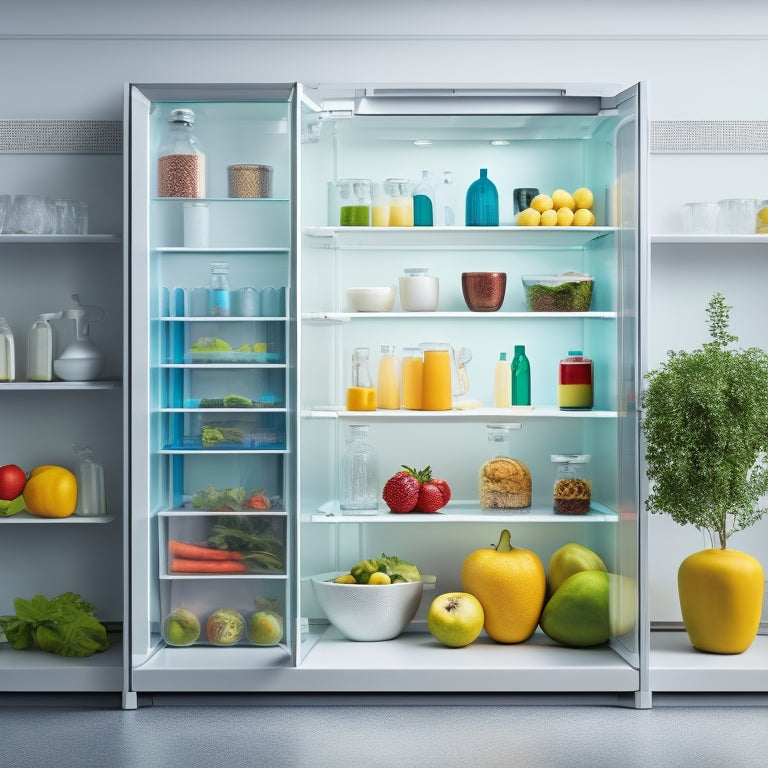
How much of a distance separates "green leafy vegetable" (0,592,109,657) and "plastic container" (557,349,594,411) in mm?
1943

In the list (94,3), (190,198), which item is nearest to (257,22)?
(94,3)

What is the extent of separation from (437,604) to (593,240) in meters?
1.54

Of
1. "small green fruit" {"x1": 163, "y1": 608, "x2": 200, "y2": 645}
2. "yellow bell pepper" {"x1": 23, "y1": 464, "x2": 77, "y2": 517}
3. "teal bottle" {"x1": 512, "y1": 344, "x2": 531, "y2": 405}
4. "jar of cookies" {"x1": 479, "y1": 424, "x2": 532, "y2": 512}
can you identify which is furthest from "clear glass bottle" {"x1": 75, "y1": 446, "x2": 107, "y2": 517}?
"teal bottle" {"x1": 512, "y1": 344, "x2": 531, "y2": 405}

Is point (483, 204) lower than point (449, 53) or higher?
lower

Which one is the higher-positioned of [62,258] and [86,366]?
[62,258]

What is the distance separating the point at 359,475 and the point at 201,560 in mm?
685

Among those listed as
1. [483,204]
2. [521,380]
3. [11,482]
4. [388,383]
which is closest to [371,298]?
[388,383]

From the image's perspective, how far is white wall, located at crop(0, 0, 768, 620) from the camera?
3.82 meters

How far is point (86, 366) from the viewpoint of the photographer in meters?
3.58

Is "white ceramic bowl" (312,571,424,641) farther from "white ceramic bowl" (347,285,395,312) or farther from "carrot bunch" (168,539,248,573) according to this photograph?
"white ceramic bowl" (347,285,395,312)

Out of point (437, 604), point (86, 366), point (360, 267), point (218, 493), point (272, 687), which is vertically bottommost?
point (272, 687)

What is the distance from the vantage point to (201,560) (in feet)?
11.0

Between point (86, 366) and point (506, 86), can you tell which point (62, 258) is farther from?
point (506, 86)

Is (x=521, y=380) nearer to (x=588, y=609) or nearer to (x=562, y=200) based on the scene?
(x=562, y=200)
